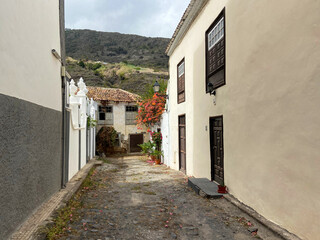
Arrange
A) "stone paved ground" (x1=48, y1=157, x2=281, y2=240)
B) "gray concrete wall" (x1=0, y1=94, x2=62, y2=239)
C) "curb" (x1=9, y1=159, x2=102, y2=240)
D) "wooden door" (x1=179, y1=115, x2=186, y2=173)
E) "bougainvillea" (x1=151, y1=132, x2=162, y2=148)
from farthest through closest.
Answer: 1. "bougainvillea" (x1=151, y1=132, x2=162, y2=148)
2. "wooden door" (x1=179, y1=115, x2=186, y2=173)
3. "stone paved ground" (x1=48, y1=157, x2=281, y2=240)
4. "curb" (x1=9, y1=159, x2=102, y2=240)
5. "gray concrete wall" (x1=0, y1=94, x2=62, y2=239)

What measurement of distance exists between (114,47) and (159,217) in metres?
74.0

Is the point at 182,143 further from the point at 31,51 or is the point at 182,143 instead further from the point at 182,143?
the point at 31,51

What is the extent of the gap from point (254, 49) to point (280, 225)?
2.99 meters

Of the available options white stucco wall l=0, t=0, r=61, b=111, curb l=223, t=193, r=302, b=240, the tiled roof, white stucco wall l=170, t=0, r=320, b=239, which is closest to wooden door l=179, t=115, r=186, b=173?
white stucco wall l=170, t=0, r=320, b=239

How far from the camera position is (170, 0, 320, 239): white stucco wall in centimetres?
307

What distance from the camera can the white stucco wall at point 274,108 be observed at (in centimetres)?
307

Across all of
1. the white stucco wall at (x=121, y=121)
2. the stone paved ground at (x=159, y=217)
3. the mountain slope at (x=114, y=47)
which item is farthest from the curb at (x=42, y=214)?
the mountain slope at (x=114, y=47)

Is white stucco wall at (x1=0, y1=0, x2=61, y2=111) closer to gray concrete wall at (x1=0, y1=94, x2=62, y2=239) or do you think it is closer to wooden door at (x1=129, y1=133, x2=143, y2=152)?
gray concrete wall at (x1=0, y1=94, x2=62, y2=239)

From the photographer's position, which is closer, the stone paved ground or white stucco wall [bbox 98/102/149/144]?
the stone paved ground

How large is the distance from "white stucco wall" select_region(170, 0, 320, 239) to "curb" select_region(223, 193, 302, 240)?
0.08 meters

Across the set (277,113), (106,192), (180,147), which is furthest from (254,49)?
(180,147)

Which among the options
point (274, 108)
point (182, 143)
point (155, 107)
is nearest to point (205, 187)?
point (274, 108)

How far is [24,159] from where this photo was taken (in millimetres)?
3967

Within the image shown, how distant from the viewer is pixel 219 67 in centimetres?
618
